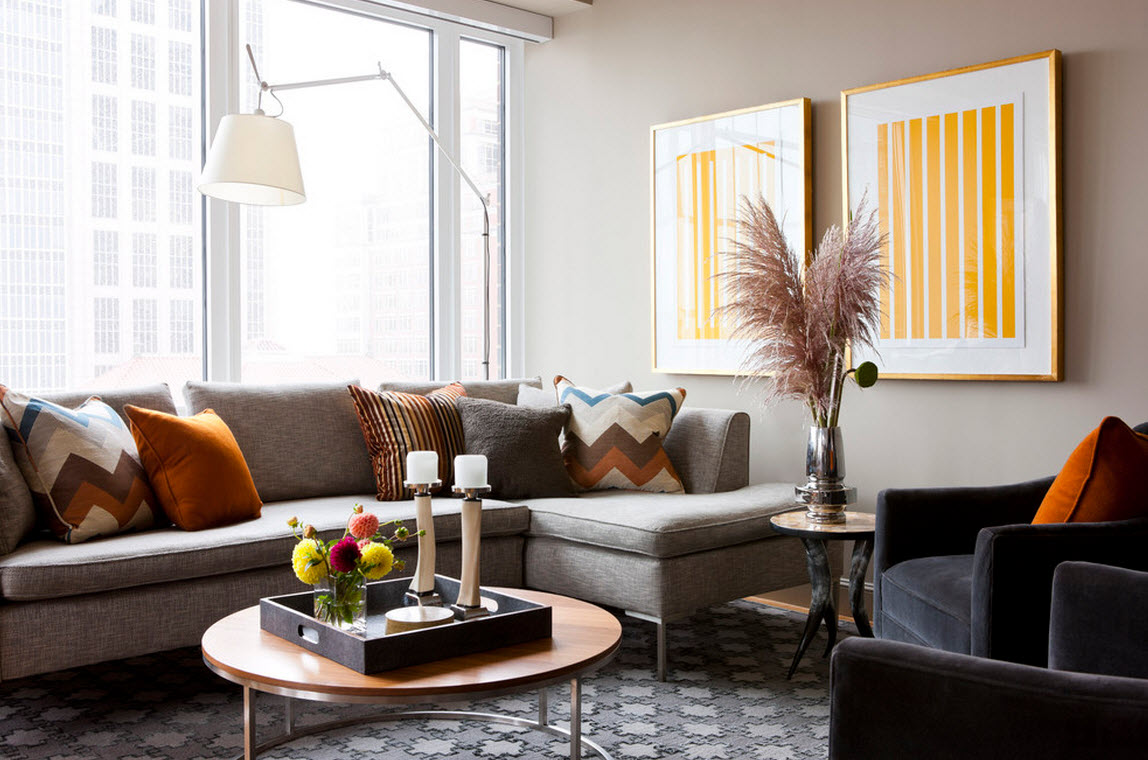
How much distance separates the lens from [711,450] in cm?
388

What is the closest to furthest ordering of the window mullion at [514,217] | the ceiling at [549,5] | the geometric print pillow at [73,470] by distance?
1. the geometric print pillow at [73,470]
2. the ceiling at [549,5]
3. the window mullion at [514,217]

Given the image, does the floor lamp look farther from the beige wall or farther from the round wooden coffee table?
the beige wall

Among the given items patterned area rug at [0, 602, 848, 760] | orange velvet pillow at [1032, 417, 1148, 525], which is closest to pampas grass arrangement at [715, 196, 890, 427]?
patterned area rug at [0, 602, 848, 760]

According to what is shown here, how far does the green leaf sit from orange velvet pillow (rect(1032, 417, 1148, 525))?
95cm

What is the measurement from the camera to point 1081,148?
329cm

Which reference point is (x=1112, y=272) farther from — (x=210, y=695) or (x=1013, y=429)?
(x=210, y=695)

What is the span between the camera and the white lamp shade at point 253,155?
3084mm

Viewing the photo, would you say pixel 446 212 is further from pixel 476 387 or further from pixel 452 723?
pixel 452 723

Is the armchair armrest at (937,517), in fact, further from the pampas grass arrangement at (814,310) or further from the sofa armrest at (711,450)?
the sofa armrest at (711,450)

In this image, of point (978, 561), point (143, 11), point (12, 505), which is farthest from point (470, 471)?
point (143, 11)

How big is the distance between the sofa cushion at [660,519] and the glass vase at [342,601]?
114cm

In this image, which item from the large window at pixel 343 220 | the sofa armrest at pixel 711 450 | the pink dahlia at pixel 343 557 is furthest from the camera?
the large window at pixel 343 220

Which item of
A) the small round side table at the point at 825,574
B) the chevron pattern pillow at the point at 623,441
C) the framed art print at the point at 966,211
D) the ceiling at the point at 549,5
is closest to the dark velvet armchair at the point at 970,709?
the small round side table at the point at 825,574

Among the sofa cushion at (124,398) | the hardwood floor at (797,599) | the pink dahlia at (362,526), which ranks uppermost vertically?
the sofa cushion at (124,398)
